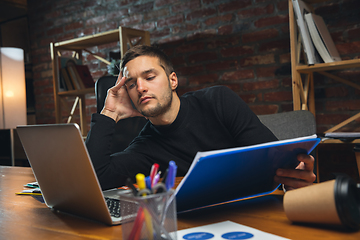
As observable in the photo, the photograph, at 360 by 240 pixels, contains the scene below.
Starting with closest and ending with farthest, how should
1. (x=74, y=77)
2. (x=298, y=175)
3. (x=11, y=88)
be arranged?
(x=298, y=175) < (x=11, y=88) < (x=74, y=77)

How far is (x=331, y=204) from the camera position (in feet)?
1.65

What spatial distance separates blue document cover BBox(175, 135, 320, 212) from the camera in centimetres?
55

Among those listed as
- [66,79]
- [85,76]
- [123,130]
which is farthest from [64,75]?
[123,130]

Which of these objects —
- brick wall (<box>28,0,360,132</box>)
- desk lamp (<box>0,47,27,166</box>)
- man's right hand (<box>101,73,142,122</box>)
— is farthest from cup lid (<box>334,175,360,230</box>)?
desk lamp (<box>0,47,27,166</box>)

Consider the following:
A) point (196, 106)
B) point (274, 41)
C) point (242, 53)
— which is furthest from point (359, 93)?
point (196, 106)

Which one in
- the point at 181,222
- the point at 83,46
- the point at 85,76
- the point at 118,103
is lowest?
the point at 181,222

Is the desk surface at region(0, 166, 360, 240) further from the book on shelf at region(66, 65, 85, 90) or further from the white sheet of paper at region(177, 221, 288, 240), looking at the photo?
the book on shelf at region(66, 65, 85, 90)

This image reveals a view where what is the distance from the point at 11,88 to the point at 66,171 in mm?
2272

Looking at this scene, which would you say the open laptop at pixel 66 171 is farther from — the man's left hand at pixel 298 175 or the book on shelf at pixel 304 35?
the book on shelf at pixel 304 35

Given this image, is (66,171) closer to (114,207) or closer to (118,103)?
(114,207)

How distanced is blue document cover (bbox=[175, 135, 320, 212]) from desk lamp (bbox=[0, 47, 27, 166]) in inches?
93.2

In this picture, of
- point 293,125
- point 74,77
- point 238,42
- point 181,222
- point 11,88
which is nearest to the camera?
point 181,222

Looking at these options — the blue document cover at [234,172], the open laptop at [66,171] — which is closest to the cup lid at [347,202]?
the blue document cover at [234,172]

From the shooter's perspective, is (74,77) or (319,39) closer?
(319,39)
